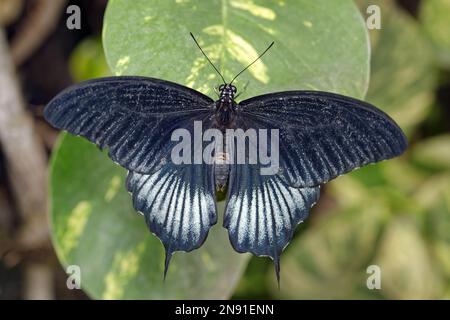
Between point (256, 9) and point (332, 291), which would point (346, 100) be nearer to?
point (256, 9)

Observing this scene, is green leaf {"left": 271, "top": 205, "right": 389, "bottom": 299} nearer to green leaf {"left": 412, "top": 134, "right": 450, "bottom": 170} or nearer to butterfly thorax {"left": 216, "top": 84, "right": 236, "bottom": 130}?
green leaf {"left": 412, "top": 134, "right": 450, "bottom": 170}

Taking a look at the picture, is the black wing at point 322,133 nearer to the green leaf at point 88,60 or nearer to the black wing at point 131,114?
the black wing at point 131,114

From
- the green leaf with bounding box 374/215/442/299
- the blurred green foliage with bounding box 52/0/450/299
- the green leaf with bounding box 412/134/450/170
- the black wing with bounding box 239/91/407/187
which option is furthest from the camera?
the green leaf with bounding box 412/134/450/170

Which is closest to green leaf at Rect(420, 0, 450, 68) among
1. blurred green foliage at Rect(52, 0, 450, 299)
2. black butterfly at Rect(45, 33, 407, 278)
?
blurred green foliage at Rect(52, 0, 450, 299)

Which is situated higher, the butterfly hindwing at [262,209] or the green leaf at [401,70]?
the green leaf at [401,70]

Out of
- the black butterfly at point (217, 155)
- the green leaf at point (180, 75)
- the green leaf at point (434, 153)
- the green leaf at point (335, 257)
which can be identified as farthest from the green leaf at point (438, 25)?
the black butterfly at point (217, 155)

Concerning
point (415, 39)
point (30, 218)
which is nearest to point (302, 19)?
point (415, 39)
